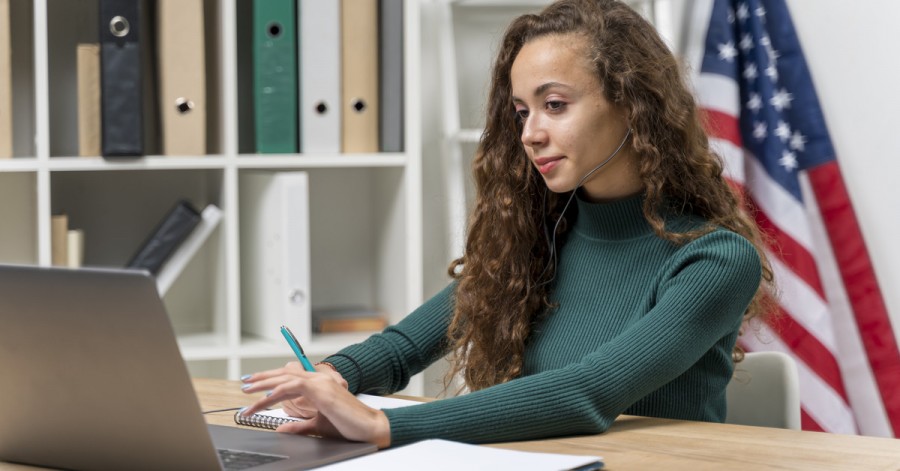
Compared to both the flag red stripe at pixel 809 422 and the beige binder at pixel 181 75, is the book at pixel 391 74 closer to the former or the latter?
the beige binder at pixel 181 75

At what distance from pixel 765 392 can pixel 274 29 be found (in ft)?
4.07

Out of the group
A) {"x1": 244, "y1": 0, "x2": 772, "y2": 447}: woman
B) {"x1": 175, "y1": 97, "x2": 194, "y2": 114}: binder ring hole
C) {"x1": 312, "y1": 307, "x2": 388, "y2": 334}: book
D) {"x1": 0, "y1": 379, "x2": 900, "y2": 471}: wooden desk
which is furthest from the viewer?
{"x1": 312, "y1": 307, "x2": 388, "y2": 334}: book

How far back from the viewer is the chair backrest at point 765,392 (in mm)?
1555

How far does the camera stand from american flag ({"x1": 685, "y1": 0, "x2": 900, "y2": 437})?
2.36 m

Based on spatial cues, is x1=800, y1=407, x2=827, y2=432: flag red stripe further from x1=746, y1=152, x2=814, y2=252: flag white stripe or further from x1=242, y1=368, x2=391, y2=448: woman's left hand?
x1=242, y1=368, x2=391, y2=448: woman's left hand

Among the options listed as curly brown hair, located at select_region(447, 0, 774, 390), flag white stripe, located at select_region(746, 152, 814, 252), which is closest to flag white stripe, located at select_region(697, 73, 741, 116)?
flag white stripe, located at select_region(746, 152, 814, 252)

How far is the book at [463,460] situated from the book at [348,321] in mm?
1374

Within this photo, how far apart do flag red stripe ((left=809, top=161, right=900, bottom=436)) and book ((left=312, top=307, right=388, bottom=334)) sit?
1.01 m

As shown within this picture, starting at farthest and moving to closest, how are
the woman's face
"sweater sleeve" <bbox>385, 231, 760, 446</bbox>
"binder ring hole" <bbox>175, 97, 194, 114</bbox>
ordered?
"binder ring hole" <bbox>175, 97, 194, 114</bbox> < the woman's face < "sweater sleeve" <bbox>385, 231, 760, 446</bbox>

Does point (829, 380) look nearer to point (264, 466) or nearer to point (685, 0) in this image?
point (685, 0)

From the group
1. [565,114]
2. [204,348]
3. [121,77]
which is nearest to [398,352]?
[565,114]

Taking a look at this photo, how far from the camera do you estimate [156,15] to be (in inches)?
88.4

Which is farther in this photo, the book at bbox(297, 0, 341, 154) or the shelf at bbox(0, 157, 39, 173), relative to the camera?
the book at bbox(297, 0, 341, 154)

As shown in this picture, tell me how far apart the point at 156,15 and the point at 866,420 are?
1.76 meters
